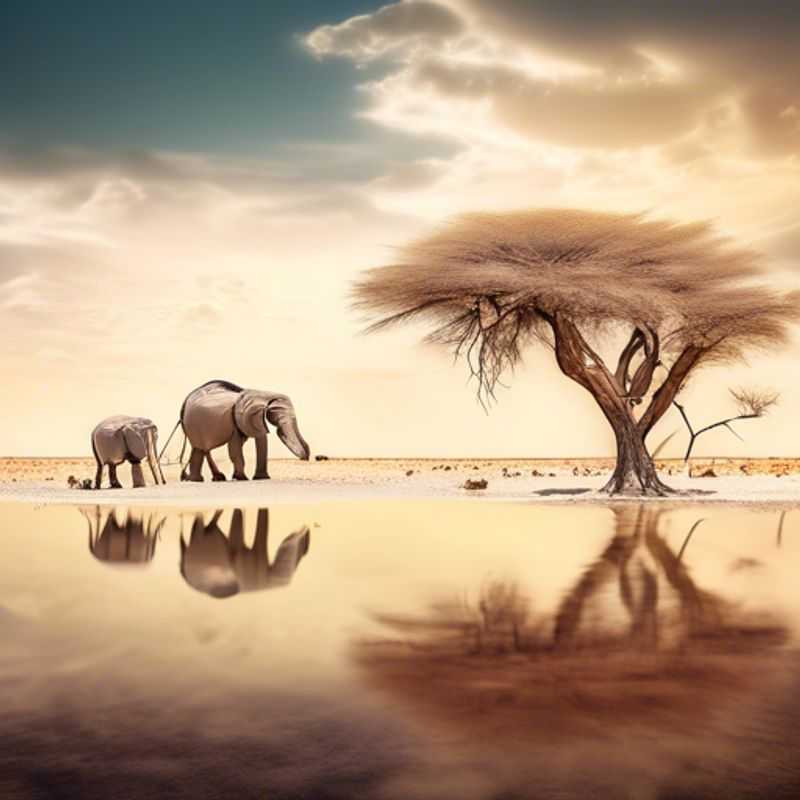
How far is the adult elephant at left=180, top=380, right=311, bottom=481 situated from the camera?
26.7 m

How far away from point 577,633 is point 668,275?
55.8ft

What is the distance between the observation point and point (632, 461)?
22844mm

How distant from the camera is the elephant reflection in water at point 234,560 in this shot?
8305 mm

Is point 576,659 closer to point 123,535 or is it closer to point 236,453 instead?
point 123,535

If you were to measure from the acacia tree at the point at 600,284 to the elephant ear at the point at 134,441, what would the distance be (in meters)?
6.66

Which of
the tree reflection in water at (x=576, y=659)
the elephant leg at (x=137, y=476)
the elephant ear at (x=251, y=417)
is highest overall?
the elephant ear at (x=251, y=417)

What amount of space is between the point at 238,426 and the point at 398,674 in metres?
22.3

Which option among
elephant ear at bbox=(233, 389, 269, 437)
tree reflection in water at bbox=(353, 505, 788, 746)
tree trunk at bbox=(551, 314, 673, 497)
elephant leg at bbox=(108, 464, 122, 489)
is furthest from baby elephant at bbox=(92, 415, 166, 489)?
tree reflection in water at bbox=(353, 505, 788, 746)

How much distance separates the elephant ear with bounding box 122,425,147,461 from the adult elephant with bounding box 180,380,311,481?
2364 millimetres

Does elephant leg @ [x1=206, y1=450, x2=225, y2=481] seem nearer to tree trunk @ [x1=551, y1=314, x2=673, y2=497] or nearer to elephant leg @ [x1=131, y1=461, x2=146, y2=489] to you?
elephant leg @ [x1=131, y1=461, x2=146, y2=489]

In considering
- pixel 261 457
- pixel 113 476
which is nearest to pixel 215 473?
pixel 261 457

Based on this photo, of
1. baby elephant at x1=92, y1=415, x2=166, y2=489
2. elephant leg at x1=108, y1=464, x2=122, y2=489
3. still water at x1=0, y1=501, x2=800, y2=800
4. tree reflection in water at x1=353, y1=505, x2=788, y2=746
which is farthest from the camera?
elephant leg at x1=108, y1=464, x2=122, y2=489

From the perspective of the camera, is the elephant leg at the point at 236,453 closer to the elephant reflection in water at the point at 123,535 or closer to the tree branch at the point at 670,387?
the elephant reflection in water at the point at 123,535

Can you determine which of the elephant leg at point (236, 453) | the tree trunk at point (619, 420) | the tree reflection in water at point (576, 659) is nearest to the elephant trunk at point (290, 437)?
the elephant leg at point (236, 453)
